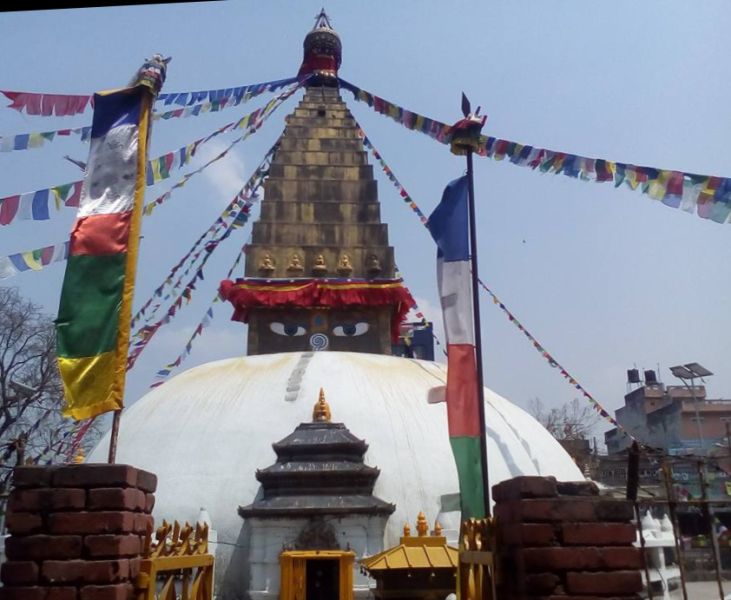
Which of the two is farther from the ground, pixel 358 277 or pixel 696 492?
pixel 358 277

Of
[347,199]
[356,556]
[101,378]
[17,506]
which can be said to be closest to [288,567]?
[356,556]

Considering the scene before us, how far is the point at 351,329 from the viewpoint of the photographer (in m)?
18.6

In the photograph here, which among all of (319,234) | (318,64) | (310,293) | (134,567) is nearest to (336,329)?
(310,293)

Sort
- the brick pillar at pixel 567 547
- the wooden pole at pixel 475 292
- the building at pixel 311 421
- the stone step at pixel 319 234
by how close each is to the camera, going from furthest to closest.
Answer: the stone step at pixel 319 234 → the building at pixel 311 421 → the wooden pole at pixel 475 292 → the brick pillar at pixel 567 547

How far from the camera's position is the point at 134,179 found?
6.16 meters

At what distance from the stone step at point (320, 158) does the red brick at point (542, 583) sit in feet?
58.4

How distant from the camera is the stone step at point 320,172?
20688 millimetres

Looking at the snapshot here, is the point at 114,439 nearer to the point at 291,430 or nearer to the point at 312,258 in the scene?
the point at 291,430

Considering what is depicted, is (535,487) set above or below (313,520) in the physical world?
below

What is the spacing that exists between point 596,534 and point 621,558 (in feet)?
0.63

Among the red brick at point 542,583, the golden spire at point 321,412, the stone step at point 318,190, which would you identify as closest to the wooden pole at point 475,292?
the red brick at point 542,583

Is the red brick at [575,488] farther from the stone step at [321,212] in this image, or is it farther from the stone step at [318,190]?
the stone step at [318,190]

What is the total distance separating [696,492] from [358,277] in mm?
23038

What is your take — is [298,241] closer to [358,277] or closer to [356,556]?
[358,277]
